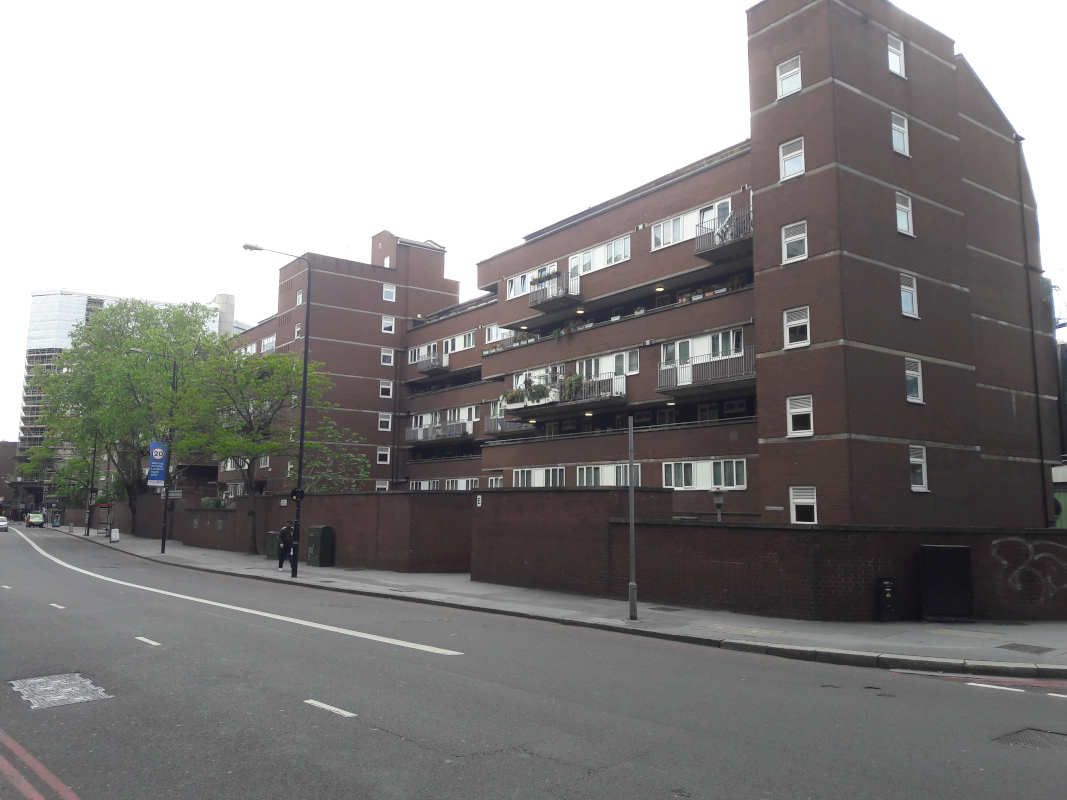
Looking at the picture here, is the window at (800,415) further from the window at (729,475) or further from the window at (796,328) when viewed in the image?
the window at (729,475)

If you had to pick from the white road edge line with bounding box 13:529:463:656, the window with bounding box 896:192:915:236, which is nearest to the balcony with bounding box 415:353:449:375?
the white road edge line with bounding box 13:529:463:656

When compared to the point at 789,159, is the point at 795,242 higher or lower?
lower

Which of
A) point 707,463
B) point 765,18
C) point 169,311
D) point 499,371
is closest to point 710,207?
point 765,18

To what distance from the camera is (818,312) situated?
26.0m

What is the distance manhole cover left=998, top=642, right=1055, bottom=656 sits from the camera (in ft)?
40.5

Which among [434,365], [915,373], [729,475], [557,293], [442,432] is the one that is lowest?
[729,475]

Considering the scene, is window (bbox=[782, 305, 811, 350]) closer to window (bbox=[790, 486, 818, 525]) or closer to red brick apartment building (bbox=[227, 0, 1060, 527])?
red brick apartment building (bbox=[227, 0, 1060, 527])

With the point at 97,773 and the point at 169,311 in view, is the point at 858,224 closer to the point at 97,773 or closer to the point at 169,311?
the point at 97,773

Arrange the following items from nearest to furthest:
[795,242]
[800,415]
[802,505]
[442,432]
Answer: [802,505] < [800,415] < [795,242] < [442,432]

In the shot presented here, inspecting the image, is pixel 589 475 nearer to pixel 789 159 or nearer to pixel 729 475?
pixel 729 475

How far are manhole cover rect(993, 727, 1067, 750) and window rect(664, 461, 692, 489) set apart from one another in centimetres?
2442

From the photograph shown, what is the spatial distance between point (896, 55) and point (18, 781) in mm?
32658

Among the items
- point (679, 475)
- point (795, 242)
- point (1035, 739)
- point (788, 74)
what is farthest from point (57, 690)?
point (788, 74)

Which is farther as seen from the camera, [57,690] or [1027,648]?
[1027,648]
